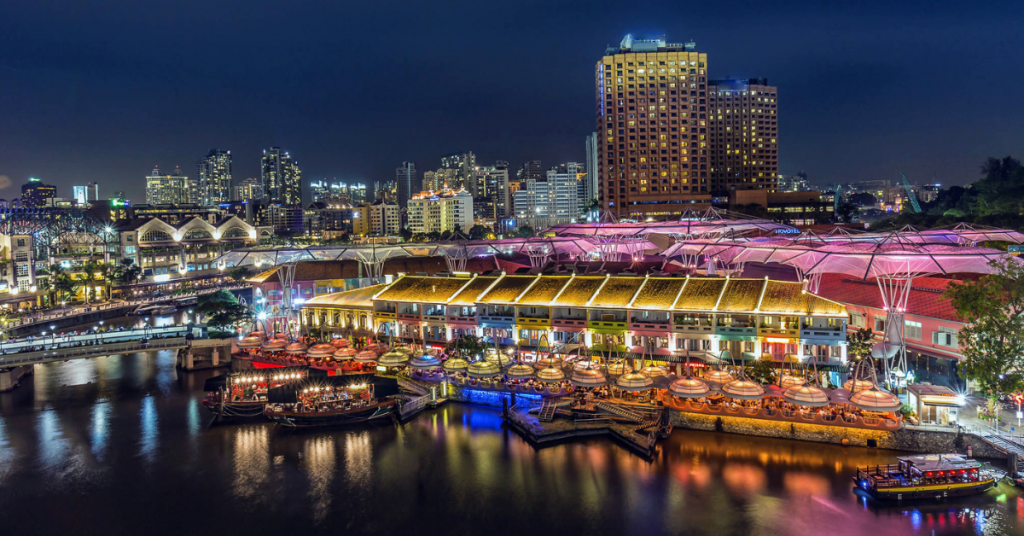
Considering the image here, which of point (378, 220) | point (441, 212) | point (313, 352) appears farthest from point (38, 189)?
point (313, 352)

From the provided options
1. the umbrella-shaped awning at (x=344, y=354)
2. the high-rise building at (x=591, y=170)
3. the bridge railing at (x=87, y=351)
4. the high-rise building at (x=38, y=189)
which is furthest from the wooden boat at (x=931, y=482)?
the high-rise building at (x=38, y=189)

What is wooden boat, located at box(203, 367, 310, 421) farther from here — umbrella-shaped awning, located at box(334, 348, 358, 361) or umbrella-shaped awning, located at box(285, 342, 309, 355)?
umbrella-shaped awning, located at box(285, 342, 309, 355)

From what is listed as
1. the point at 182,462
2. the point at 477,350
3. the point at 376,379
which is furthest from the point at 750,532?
the point at 182,462

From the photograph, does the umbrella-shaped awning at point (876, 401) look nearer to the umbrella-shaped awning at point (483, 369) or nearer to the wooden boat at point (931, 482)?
the wooden boat at point (931, 482)

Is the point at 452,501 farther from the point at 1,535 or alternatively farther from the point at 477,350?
the point at 1,535

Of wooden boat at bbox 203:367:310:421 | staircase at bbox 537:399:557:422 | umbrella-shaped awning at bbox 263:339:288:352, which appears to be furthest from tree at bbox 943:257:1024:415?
umbrella-shaped awning at bbox 263:339:288:352
